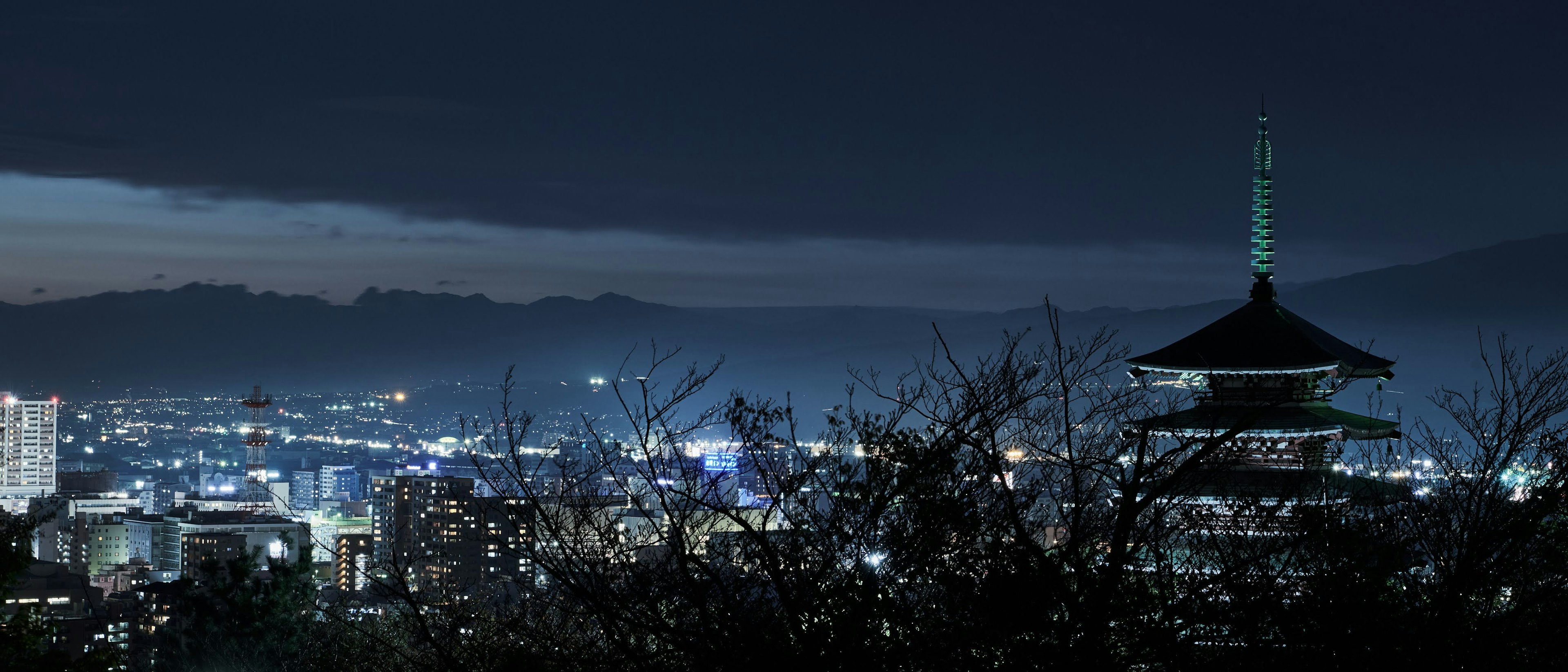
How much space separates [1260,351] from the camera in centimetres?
1527

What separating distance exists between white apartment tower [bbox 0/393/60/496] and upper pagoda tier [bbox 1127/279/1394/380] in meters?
97.4

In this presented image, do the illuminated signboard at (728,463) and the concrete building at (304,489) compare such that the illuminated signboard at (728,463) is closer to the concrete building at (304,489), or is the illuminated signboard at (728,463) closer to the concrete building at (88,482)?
the concrete building at (304,489)

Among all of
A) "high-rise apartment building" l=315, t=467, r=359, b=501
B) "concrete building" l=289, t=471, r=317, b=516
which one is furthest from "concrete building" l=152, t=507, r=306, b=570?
"high-rise apartment building" l=315, t=467, r=359, b=501

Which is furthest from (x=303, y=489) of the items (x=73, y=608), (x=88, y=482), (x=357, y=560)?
(x=357, y=560)

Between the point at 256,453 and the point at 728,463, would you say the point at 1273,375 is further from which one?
the point at 256,453

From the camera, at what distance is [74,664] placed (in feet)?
32.3

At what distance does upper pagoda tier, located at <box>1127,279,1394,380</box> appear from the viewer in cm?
1503

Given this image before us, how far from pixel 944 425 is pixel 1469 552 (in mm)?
2188

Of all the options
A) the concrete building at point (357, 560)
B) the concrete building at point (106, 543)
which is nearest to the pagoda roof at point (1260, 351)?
the concrete building at point (357, 560)

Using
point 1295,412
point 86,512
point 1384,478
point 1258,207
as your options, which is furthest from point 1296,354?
point 86,512

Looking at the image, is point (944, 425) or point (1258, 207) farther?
point (1258, 207)

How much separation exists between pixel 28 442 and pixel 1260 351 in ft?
339

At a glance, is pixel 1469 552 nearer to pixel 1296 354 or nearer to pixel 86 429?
pixel 1296 354

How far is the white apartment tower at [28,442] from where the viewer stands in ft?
324
